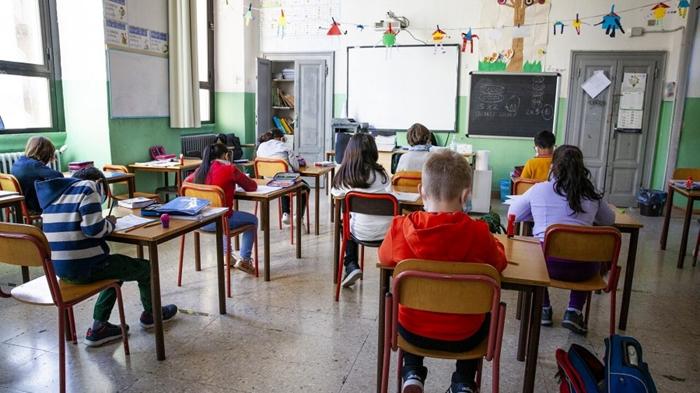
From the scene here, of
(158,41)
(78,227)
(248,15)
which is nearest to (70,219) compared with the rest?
(78,227)

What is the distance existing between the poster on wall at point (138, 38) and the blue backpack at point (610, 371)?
543 cm

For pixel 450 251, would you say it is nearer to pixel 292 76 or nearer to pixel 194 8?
pixel 194 8

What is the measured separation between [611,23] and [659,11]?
0.58 meters

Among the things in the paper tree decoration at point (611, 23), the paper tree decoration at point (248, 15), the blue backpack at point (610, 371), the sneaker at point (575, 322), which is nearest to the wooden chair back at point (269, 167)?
the sneaker at point (575, 322)

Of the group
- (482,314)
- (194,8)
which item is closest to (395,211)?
(482,314)

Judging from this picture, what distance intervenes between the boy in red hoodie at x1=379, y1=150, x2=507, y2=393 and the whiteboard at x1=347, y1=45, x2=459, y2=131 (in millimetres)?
5814

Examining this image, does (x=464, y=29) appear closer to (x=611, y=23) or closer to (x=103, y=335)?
(x=611, y=23)

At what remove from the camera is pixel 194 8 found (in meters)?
6.33

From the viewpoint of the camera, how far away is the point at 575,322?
9.78 feet

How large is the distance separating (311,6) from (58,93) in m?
4.05

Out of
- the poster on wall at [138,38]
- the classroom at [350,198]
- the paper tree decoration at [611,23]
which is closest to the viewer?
the classroom at [350,198]

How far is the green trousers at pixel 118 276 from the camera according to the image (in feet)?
8.04

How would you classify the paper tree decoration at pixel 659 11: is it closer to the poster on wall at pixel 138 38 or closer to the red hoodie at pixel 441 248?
the red hoodie at pixel 441 248

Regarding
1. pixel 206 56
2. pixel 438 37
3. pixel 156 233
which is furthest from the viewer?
pixel 206 56
